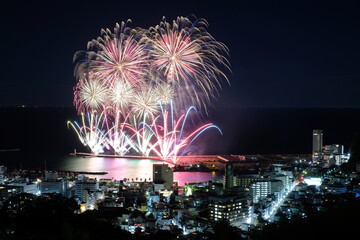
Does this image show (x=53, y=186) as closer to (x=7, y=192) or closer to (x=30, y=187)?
(x=30, y=187)

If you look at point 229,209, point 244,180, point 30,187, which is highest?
point 244,180

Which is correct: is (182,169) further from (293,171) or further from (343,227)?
(343,227)

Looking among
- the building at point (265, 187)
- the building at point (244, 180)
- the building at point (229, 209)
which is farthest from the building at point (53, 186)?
the building at point (265, 187)

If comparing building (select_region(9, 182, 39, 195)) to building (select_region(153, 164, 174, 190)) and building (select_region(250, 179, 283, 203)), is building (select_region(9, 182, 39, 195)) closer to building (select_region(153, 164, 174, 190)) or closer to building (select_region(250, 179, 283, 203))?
building (select_region(153, 164, 174, 190))

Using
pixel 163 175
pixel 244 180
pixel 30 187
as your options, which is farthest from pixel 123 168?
pixel 244 180

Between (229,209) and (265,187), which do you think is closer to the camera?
(229,209)

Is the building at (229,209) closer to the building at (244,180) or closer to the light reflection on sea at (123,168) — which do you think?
the building at (244,180)

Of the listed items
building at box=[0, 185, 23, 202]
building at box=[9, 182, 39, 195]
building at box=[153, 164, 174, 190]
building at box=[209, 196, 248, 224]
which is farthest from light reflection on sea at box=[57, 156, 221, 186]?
building at box=[209, 196, 248, 224]

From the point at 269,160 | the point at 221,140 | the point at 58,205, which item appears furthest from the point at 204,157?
the point at 58,205
